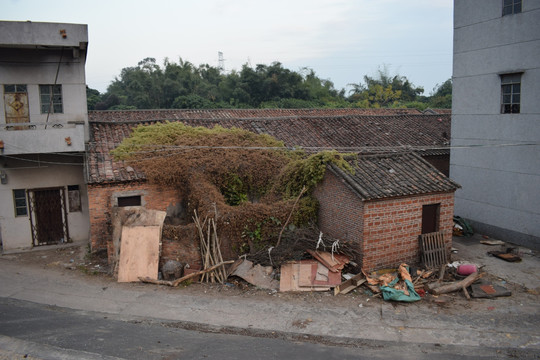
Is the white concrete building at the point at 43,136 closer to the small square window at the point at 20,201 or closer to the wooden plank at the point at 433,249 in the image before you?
the small square window at the point at 20,201

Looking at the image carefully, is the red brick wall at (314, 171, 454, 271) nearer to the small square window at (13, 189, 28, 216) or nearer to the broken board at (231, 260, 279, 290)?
the broken board at (231, 260, 279, 290)

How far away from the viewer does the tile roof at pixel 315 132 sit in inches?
583

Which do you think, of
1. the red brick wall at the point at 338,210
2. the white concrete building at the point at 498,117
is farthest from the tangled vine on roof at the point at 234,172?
the white concrete building at the point at 498,117

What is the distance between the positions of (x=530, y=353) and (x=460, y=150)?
10.2 metres

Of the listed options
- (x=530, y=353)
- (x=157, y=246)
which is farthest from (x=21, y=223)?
(x=530, y=353)

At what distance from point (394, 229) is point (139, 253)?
748cm

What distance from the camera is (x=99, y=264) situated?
43.6 feet

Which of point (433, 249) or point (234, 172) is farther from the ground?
point (234, 172)

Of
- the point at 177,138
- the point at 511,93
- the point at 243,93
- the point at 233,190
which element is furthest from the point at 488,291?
the point at 243,93

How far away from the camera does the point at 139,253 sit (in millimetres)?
12094

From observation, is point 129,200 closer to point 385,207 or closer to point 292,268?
point 292,268

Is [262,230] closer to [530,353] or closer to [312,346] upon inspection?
[312,346]

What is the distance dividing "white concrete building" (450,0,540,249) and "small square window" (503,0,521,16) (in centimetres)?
3

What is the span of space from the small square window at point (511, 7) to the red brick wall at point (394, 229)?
282 inches
